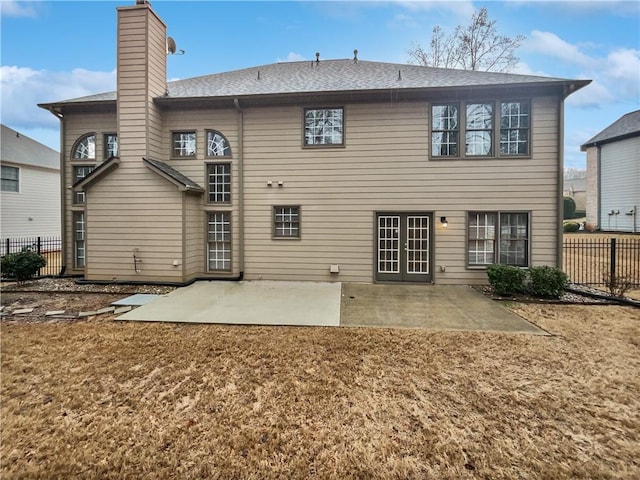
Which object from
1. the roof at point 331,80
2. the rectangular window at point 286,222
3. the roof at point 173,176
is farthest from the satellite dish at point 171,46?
the rectangular window at point 286,222

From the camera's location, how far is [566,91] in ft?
26.3

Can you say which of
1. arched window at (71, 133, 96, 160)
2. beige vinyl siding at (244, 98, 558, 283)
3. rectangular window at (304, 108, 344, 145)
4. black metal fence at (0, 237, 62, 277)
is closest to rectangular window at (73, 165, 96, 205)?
arched window at (71, 133, 96, 160)

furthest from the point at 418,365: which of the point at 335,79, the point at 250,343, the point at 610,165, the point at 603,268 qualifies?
the point at 610,165

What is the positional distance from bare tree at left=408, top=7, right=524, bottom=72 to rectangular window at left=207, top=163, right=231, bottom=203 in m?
14.2

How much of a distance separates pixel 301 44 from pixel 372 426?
1626 cm

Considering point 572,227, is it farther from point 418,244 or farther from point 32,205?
point 32,205

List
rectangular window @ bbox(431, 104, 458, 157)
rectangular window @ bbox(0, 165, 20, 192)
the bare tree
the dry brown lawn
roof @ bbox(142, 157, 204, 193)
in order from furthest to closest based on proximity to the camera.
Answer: the bare tree < rectangular window @ bbox(0, 165, 20, 192) < rectangular window @ bbox(431, 104, 458, 157) < roof @ bbox(142, 157, 204, 193) < the dry brown lawn

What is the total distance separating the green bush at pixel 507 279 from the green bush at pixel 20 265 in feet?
41.3

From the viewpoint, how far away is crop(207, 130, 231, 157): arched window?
30.9ft

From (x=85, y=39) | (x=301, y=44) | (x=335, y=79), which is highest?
(x=301, y=44)

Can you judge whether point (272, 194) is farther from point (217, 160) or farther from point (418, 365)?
point (418, 365)

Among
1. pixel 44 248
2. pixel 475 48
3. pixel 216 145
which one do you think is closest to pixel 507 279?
pixel 216 145

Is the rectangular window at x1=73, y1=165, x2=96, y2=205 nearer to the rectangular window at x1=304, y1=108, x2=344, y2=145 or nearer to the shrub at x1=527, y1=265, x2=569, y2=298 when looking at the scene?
the rectangular window at x1=304, y1=108, x2=344, y2=145

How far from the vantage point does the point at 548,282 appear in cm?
716
